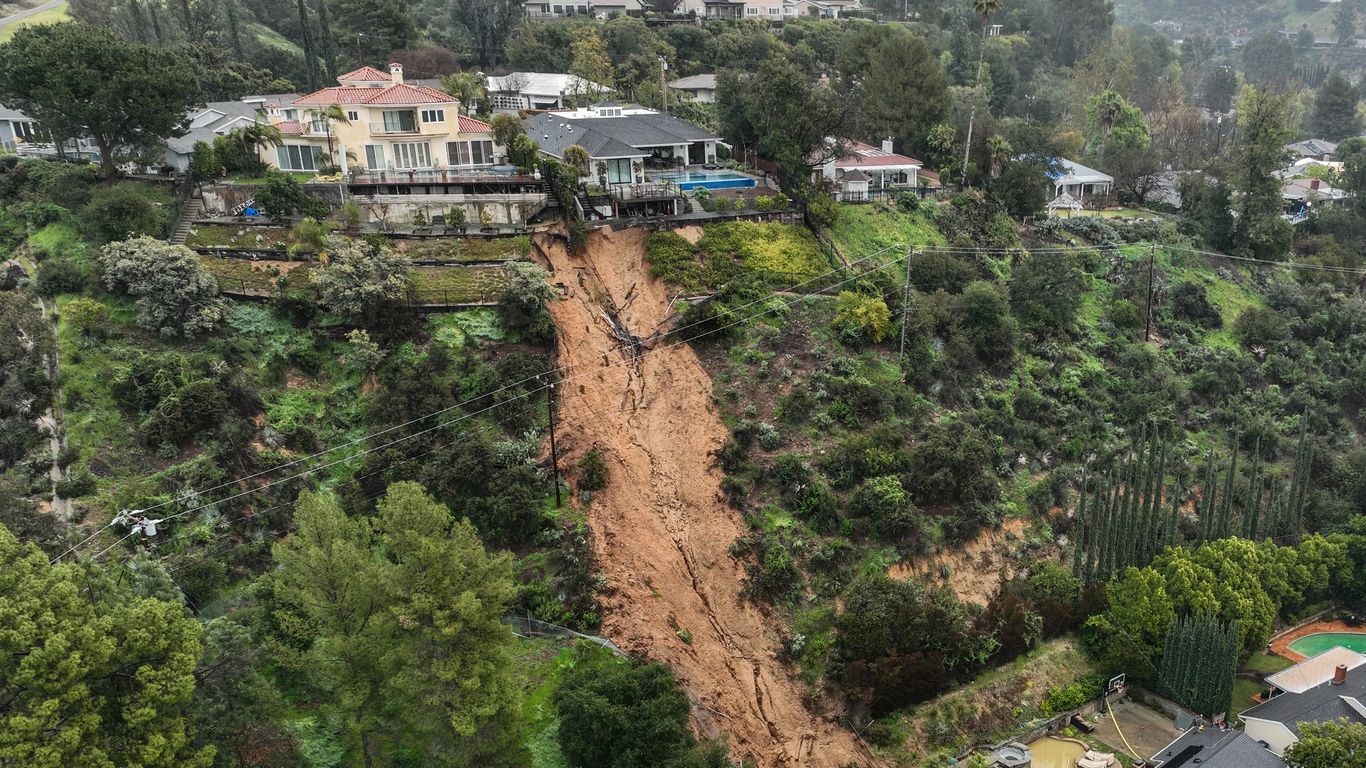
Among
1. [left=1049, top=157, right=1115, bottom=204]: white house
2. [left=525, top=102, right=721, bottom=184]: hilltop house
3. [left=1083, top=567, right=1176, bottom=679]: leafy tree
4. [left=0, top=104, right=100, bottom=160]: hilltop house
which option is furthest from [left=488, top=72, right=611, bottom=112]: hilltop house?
[left=1083, top=567, right=1176, bottom=679]: leafy tree

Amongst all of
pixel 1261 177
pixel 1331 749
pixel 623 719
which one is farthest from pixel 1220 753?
pixel 1261 177

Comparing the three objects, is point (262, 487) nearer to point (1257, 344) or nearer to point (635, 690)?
point (635, 690)

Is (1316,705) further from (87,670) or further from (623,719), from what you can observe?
(87,670)

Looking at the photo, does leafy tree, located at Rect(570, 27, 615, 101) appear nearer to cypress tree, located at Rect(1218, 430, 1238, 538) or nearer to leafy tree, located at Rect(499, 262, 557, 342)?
leafy tree, located at Rect(499, 262, 557, 342)

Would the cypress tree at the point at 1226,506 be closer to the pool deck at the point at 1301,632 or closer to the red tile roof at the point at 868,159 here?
the pool deck at the point at 1301,632

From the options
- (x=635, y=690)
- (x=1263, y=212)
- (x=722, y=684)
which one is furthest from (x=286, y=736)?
(x=1263, y=212)

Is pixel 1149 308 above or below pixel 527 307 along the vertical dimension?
below
